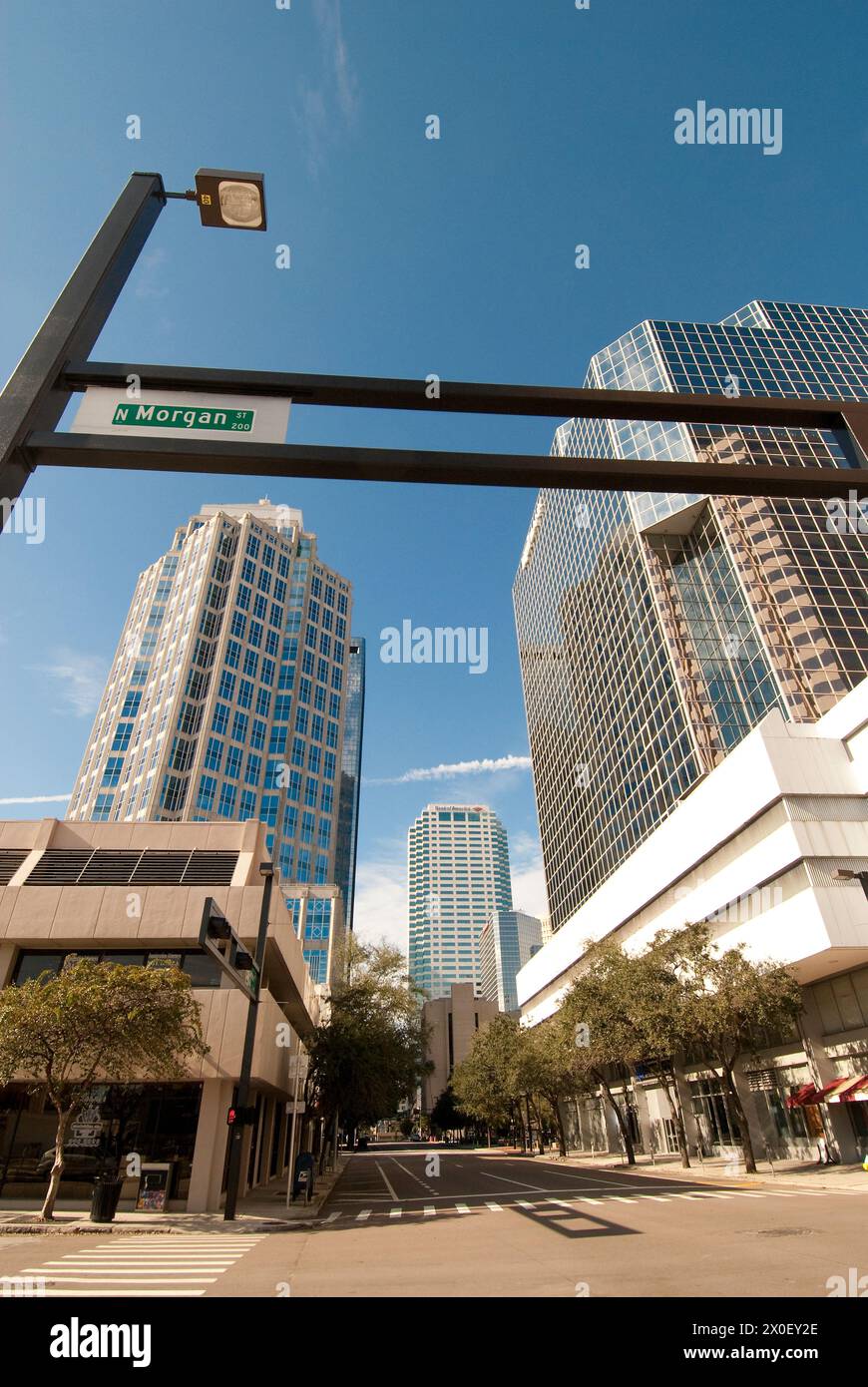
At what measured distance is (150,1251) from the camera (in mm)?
12094

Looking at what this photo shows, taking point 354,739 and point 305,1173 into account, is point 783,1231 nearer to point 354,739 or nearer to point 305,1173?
point 305,1173

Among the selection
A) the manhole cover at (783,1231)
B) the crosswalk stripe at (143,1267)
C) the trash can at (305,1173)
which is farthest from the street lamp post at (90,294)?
the trash can at (305,1173)

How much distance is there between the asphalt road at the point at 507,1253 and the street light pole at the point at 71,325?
23.3 ft

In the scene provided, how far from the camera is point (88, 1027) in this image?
1678cm

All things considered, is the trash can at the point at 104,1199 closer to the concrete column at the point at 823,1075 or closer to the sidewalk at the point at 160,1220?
the sidewalk at the point at 160,1220

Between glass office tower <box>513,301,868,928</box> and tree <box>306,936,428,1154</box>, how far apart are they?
95.3ft

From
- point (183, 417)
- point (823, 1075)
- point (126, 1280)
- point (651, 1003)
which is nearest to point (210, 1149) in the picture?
point (126, 1280)

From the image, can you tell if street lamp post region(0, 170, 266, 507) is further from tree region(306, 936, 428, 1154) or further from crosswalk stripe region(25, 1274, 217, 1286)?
tree region(306, 936, 428, 1154)

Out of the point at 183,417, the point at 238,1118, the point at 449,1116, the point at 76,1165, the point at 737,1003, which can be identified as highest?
the point at 737,1003

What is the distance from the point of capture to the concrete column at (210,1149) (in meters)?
19.1

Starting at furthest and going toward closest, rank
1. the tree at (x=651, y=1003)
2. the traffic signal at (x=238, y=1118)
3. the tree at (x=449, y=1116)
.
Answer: the tree at (x=449, y=1116), the tree at (x=651, y=1003), the traffic signal at (x=238, y=1118)

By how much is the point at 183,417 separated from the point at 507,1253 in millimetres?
11956
